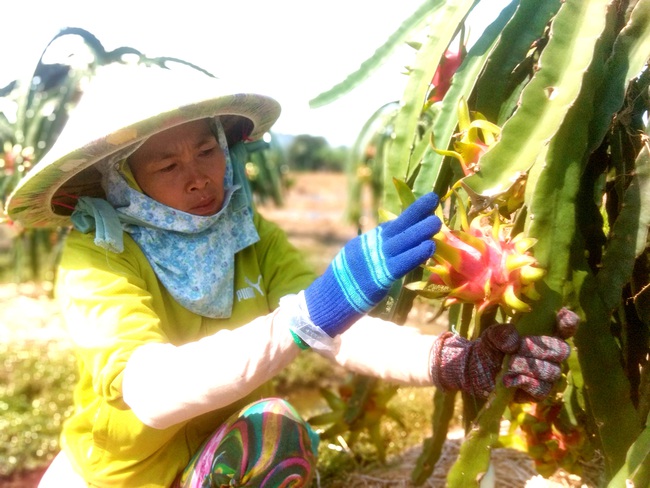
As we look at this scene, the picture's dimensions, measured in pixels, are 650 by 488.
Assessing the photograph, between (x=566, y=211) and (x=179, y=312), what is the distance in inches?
35.7

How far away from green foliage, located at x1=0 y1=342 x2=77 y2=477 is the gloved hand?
1.97 m

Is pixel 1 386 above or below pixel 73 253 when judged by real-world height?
below

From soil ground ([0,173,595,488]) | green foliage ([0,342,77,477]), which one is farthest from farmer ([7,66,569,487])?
green foliage ([0,342,77,477])

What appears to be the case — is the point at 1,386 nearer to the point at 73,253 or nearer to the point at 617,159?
the point at 73,253

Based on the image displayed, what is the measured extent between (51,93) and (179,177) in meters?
2.63

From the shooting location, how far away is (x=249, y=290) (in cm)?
177

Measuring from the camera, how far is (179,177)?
1596 mm

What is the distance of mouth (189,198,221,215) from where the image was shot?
1.63 meters

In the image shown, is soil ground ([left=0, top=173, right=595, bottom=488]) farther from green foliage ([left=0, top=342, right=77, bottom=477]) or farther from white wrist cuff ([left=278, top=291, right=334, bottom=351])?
white wrist cuff ([left=278, top=291, right=334, bottom=351])

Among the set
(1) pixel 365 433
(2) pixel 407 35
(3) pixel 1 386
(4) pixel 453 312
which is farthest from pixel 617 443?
(3) pixel 1 386

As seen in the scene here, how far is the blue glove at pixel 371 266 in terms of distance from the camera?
1129 mm

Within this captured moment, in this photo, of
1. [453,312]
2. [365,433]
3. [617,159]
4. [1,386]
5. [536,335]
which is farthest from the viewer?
[1,386]

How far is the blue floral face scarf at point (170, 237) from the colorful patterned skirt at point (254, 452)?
0.86 ft

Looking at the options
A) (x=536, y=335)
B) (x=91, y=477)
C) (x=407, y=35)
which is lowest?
(x=91, y=477)
